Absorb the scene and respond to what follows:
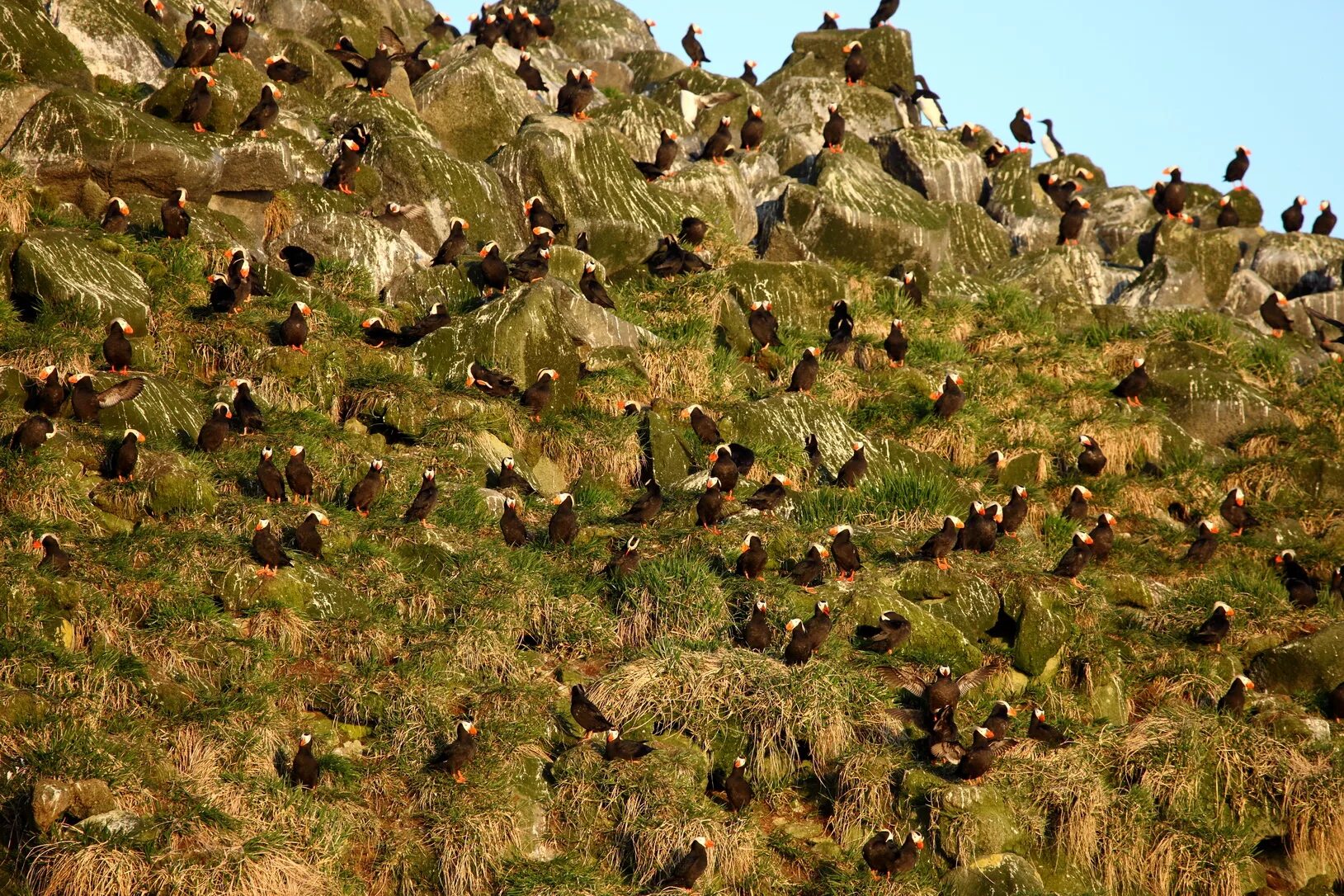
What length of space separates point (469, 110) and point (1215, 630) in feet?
43.8

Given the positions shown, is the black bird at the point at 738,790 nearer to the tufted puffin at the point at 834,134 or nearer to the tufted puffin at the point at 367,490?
the tufted puffin at the point at 367,490

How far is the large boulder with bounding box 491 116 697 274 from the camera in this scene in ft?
70.3

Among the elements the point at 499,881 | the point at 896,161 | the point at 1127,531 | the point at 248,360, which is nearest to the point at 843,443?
the point at 1127,531

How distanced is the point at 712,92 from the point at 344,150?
9635mm

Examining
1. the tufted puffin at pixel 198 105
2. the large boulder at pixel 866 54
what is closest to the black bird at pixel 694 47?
the large boulder at pixel 866 54

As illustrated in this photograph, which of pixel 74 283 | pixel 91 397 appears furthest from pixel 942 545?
pixel 74 283

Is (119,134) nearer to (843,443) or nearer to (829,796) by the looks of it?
(843,443)

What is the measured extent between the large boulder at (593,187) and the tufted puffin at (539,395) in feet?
14.0

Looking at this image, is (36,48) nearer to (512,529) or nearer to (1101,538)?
(512,529)

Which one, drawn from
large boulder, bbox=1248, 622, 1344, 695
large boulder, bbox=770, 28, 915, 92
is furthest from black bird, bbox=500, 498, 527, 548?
large boulder, bbox=770, 28, 915, 92

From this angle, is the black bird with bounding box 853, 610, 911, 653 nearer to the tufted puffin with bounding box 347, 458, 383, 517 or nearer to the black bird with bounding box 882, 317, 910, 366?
the tufted puffin with bounding box 347, 458, 383, 517

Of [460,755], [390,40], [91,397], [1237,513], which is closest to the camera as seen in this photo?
[460,755]

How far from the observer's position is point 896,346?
2027cm

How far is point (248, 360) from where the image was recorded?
16594 millimetres
